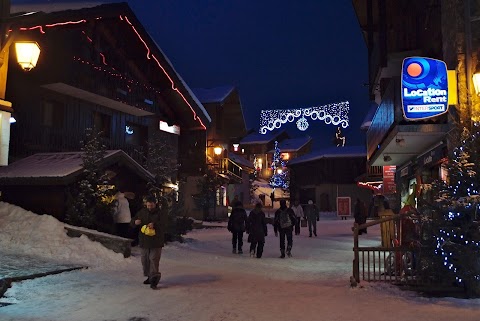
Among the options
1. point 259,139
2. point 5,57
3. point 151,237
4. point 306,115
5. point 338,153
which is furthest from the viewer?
point 259,139

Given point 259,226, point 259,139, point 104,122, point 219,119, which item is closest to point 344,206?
point 219,119

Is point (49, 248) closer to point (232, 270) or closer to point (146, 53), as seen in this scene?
point (232, 270)

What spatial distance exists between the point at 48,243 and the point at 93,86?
390 inches

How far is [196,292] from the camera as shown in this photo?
8.17 m

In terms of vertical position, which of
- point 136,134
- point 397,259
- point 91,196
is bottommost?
point 397,259

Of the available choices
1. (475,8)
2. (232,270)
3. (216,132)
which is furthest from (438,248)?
(216,132)

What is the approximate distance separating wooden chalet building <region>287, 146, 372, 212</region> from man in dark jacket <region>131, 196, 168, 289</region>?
140 ft

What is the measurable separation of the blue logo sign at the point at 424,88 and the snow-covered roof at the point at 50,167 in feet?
28.9

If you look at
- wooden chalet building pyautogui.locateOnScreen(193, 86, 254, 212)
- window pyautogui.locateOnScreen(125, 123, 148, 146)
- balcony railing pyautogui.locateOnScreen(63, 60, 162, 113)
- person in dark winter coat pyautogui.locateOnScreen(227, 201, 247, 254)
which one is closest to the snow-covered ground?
person in dark winter coat pyautogui.locateOnScreen(227, 201, 247, 254)

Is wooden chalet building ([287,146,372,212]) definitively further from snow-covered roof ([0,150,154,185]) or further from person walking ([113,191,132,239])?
person walking ([113,191,132,239])

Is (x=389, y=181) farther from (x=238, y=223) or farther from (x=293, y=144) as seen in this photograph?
(x=293, y=144)

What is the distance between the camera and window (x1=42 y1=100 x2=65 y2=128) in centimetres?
1898

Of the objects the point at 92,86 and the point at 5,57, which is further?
the point at 92,86

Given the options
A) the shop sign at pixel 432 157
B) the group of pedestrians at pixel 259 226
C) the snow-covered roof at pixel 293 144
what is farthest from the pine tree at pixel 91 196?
the snow-covered roof at pixel 293 144
